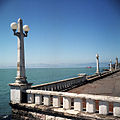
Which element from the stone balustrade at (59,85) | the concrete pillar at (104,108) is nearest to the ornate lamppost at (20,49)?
the stone balustrade at (59,85)

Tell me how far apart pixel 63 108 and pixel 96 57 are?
18380mm

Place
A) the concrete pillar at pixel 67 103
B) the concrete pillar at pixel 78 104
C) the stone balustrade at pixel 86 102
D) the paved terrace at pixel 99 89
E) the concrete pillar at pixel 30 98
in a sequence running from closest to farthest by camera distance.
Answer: the stone balustrade at pixel 86 102 < the concrete pillar at pixel 78 104 < the concrete pillar at pixel 67 103 < the concrete pillar at pixel 30 98 < the paved terrace at pixel 99 89

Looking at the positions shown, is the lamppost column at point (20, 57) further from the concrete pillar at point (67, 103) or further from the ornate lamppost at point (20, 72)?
the concrete pillar at point (67, 103)

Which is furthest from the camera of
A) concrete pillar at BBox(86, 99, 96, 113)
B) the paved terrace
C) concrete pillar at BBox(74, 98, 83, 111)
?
the paved terrace

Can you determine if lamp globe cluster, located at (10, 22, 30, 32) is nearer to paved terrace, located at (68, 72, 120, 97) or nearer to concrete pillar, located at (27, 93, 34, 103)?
concrete pillar, located at (27, 93, 34, 103)

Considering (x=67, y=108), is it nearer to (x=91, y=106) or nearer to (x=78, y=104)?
(x=78, y=104)

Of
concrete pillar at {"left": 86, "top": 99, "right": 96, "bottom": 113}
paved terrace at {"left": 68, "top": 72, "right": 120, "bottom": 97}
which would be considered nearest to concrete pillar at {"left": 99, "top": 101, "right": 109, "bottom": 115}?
concrete pillar at {"left": 86, "top": 99, "right": 96, "bottom": 113}

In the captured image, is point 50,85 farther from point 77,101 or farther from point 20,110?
point 77,101

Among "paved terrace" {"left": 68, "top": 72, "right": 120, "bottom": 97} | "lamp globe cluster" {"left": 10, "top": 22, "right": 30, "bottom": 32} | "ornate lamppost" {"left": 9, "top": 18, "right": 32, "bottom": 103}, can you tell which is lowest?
"paved terrace" {"left": 68, "top": 72, "right": 120, "bottom": 97}

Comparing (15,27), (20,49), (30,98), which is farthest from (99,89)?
(15,27)

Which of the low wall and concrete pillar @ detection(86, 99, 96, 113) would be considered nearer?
the low wall

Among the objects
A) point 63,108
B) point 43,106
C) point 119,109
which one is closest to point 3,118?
point 43,106

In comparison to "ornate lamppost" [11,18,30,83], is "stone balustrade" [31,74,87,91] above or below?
below

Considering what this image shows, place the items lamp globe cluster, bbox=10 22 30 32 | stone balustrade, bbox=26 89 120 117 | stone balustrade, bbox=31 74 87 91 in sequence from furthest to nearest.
→ 1. stone balustrade, bbox=31 74 87 91
2. lamp globe cluster, bbox=10 22 30 32
3. stone balustrade, bbox=26 89 120 117
